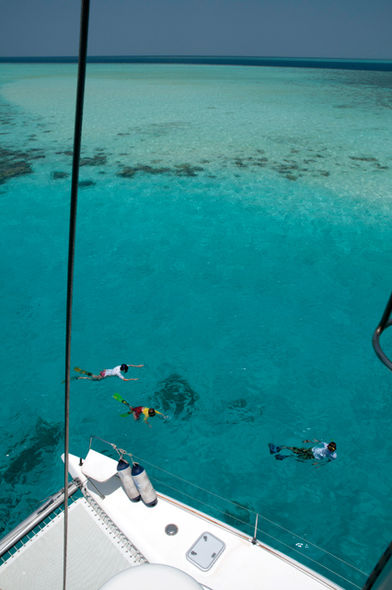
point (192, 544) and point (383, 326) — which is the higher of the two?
point (383, 326)

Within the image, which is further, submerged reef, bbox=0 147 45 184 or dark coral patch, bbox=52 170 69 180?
submerged reef, bbox=0 147 45 184

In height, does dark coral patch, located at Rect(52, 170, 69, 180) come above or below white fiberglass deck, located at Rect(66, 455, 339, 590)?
above

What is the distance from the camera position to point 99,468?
554 cm

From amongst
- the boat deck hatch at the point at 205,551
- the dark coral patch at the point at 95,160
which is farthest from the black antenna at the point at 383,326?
the dark coral patch at the point at 95,160

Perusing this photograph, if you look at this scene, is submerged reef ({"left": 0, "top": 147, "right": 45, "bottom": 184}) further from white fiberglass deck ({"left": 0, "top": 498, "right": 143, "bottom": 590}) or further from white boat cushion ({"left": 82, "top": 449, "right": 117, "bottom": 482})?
white fiberglass deck ({"left": 0, "top": 498, "right": 143, "bottom": 590})

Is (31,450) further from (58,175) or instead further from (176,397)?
(58,175)

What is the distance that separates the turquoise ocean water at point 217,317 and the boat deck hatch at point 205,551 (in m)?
1.88

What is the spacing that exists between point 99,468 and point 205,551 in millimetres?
1867

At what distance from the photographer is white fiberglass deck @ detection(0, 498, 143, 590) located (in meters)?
4.59

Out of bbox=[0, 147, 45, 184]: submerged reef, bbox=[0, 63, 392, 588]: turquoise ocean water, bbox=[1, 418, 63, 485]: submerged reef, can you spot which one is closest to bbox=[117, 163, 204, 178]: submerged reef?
bbox=[0, 63, 392, 588]: turquoise ocean water

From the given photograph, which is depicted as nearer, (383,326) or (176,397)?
(383,326)

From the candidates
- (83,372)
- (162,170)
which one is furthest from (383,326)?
(162,170)

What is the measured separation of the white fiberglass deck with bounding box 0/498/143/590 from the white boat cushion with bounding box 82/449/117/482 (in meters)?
0.53

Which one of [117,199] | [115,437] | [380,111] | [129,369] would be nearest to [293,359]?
[129,369]
